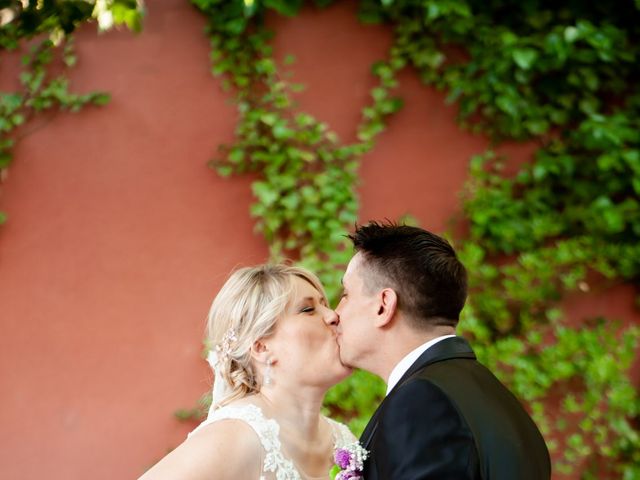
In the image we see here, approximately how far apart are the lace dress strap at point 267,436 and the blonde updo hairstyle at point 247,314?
0.18m

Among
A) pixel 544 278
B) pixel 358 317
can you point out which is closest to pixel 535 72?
pixel 544 278

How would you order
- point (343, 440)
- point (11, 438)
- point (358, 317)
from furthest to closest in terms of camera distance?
point (11, 438), point (343, 440), point (358, 317)

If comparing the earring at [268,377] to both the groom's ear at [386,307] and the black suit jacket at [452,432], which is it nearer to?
the groom's ear at [386,307]

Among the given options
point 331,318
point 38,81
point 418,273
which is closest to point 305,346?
point 331,318

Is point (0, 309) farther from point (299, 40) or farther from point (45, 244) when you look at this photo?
point (299, 40)

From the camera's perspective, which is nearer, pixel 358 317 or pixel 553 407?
pixel 358 317

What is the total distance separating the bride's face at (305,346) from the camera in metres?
2.82

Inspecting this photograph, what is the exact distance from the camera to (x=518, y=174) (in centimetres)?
467

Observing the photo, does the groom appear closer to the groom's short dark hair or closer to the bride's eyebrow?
the groom's short dark hair

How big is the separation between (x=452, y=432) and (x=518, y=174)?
2.87 m

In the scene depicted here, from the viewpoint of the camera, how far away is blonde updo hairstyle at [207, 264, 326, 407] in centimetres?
292

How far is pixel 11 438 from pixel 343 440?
69.2 inches

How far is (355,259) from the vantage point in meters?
2.59

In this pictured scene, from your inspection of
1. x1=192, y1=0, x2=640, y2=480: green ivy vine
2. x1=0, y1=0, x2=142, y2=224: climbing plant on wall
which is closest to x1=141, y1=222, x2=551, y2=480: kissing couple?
x1=192, y1=0, x2=640, y2=480: green ivy vine
